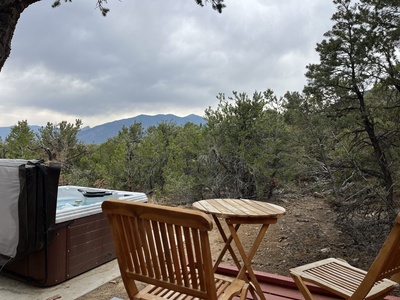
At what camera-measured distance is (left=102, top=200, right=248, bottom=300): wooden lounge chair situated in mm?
1190

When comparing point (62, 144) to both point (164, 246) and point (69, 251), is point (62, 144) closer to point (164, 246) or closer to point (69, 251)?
point (69, 251)

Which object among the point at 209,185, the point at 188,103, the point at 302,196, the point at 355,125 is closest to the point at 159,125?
the point at 188,103

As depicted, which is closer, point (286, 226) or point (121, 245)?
point (121, 245)

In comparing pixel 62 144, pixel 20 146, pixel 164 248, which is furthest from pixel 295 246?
pixel 62 144

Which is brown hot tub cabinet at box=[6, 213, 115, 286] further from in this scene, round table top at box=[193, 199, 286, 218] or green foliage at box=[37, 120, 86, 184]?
green foliage at box=[37, 120, 86, 184]

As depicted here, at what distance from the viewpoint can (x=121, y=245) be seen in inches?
57.1

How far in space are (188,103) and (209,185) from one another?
13.9ft

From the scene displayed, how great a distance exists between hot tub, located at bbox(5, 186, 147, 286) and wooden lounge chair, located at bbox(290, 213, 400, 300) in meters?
2.30

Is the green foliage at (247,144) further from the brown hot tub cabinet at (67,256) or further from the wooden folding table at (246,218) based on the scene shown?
the wooden folding table at (246,218)

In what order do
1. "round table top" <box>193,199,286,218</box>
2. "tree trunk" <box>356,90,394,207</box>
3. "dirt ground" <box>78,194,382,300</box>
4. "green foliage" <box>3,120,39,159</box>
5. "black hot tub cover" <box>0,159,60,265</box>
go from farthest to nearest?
"green foliage" <box>3,120,39,159</box>, "tree trunk" <box>356,90,394,207</box>, "dirt ground" <box>78,194,382,300</box>, "black hot tub cover" <box>0,159,60,265</box>, "round table top" <box>193,199,286,218</box>

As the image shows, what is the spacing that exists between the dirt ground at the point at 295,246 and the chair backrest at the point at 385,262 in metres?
1.77

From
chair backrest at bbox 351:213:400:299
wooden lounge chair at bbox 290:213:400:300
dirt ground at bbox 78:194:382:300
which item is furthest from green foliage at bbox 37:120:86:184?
chair backrest at bbox 351:213:400:299

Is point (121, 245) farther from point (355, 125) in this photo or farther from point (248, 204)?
point (355, 125)

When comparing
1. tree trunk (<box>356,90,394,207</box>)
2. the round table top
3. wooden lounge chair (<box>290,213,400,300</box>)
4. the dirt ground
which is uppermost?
tree trunk (<box>356,90,394,207</box>)
